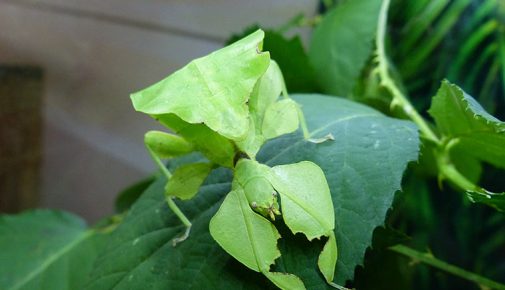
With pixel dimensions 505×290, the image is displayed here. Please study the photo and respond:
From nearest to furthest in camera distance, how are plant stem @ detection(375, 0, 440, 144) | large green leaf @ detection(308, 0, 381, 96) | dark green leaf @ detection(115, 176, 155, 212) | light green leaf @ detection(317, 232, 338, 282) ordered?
1. light green leaf @ detection(317, 232, 338, 282)
2. plant stem @ detection(375, 0, 440, 144)
3. large green leaf @ detection(308, 0, 381, 96)
4. dark green leaf @ detection(115, 176, 155, 212)

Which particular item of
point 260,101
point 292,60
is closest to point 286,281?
point 260,101

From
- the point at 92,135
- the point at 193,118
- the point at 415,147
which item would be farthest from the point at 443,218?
the point at 92,135

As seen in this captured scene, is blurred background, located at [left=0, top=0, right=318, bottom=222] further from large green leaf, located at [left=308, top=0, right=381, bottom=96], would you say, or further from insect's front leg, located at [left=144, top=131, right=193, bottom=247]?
insect's front leg, located at [left=144, top=131, right=193, bottom=247]

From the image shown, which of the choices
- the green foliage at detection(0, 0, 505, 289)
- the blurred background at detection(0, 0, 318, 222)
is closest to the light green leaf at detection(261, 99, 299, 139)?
the green foliage at detection(0, 0, 505, 289)

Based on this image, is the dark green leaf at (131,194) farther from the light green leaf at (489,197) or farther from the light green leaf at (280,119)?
the light green leaf at (489,197)

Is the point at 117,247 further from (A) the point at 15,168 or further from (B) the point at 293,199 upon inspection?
(A) the point at 15,168

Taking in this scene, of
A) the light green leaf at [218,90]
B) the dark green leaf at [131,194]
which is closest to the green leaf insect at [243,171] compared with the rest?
the light green leaf at [218,90]
